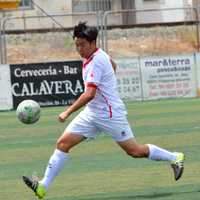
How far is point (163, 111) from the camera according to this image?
952 inches

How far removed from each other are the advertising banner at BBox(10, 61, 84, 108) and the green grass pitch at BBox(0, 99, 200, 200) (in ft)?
17.9

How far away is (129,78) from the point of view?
2881 centimetres

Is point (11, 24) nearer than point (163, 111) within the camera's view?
No

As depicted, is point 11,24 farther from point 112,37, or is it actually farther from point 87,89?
point 87,89

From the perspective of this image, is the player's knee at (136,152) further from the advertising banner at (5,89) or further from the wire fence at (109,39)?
the wire fence at (109,39)

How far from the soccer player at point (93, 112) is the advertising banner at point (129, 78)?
17.9 m

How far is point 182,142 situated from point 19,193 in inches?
224

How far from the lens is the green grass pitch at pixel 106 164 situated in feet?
36.3

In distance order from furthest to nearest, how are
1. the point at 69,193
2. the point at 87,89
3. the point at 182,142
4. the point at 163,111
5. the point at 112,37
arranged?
the point at 112,37 < the point at 163,111 < the point at 182,142 < the point at 69,193 < the point at 87,89

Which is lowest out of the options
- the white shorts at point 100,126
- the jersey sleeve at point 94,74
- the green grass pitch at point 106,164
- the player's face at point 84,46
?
the green grass pitch at point 106,164

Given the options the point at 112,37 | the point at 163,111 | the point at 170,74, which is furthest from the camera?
the point at 112,37

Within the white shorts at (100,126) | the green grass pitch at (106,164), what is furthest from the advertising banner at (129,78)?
the white shorts at (100,126)

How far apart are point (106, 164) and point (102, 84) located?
11.0 feet

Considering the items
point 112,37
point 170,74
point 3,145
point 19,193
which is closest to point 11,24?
point 112,37
